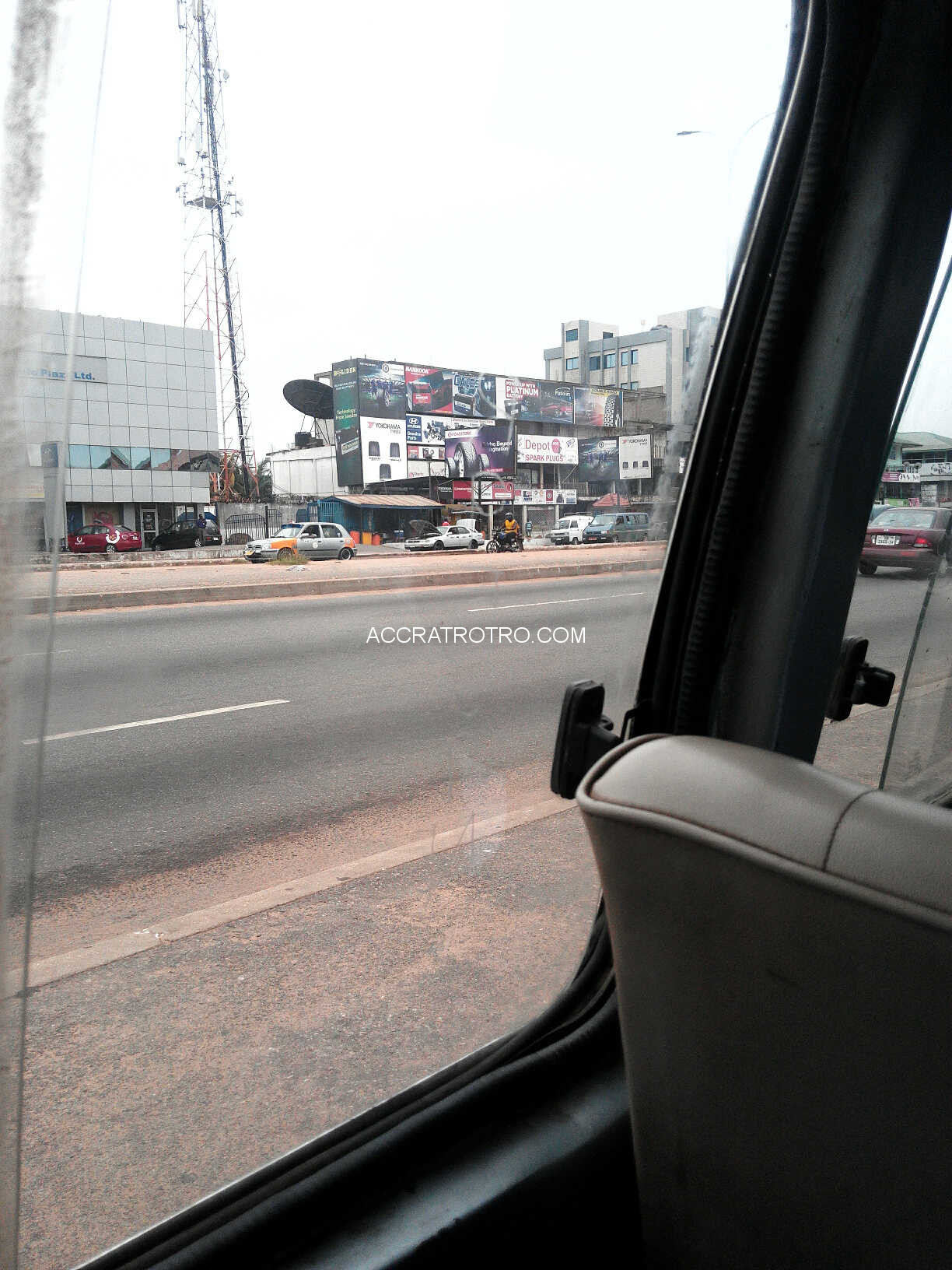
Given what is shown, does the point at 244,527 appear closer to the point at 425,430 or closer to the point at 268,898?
the point at 425,430

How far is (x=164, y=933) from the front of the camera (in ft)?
5.49

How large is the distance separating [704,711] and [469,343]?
2.68ft

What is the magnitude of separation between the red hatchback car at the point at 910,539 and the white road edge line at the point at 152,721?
153 centimetres

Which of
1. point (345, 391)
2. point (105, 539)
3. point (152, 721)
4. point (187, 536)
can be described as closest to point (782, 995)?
point (105, 539)

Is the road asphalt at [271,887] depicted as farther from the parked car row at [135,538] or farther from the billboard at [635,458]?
the billboard at [635,458]

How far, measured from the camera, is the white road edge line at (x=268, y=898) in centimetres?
141

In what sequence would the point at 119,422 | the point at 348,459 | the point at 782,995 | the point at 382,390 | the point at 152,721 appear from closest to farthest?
the point at 782,995, the point at 119,422, the point at 382,390, the point at 348,459, the point at 152,721

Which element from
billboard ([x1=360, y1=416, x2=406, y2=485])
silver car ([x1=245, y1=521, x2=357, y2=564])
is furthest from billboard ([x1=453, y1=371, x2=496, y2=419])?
silver car ([x1=245, y1=521, x2=357, y2=564])

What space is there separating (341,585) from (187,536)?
26.2 inches

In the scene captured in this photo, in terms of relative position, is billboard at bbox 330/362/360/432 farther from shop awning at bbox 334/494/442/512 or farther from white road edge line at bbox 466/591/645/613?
white road edge line at bbox 466/591/645/613

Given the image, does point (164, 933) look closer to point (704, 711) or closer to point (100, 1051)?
point (100, 1051)

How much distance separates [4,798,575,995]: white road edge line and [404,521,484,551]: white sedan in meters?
0.56

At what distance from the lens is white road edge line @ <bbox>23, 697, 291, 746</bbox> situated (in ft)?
4.71

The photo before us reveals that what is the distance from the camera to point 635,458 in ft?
6.10
